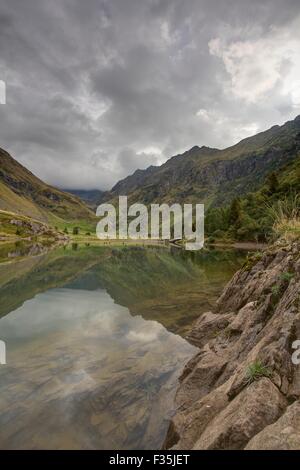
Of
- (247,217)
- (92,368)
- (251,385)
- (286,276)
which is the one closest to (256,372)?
(251,385)

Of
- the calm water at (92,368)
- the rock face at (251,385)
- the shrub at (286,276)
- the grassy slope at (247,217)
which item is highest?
the grassy slope at (247,217)

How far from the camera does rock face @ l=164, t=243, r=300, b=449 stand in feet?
23.0

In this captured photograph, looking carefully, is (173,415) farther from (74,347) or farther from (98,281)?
(98,281)

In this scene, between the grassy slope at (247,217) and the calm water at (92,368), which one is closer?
the calm water at (92,368)

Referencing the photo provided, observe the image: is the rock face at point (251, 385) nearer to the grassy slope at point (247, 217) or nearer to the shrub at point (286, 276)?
the shrub at point (286, 276)

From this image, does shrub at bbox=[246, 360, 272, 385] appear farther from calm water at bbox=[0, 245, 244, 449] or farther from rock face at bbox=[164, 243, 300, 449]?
calm water at bbox=[0, 245, 244, 449]

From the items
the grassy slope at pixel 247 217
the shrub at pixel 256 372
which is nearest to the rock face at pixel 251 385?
the shrub at pixel 256 372

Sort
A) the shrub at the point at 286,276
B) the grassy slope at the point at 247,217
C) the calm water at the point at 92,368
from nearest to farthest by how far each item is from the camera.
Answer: the calm water at the point at 92,368 < the shrub at the point at 286,276 < the grassy slope at the point at 247,217

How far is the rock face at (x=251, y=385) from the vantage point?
7004 mm

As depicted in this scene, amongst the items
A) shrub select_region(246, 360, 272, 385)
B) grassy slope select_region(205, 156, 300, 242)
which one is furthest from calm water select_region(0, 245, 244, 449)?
grassy slope select_region(205, 156, 300, 242)

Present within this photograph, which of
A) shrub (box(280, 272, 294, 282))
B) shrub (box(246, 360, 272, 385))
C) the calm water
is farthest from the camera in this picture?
shrub (box(280, 272, 294, 282))

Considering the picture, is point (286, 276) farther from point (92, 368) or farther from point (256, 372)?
point (92, 368)

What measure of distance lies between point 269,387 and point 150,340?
11.9 metres
